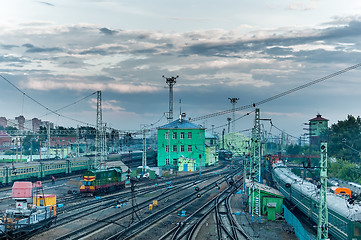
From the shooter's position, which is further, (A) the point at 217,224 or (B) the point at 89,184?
(B) the point at 89,184

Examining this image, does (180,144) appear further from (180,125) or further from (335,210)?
(335,210)

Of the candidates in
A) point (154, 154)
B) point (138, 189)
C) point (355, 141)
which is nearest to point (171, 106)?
point (154, 154)

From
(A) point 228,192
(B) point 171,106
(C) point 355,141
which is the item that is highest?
(B) point 171,106

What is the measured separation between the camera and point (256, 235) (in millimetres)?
26078

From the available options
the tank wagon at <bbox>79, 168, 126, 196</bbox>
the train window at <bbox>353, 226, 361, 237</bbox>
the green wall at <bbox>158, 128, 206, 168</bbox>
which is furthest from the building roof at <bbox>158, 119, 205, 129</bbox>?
the train window at <bbox>353, 226, 361, 237</bbox>

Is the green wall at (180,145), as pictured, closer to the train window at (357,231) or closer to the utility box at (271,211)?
the utility box at (271,211)

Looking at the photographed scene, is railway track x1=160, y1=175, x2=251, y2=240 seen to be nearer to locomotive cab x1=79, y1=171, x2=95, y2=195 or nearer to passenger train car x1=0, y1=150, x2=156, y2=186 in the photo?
locomotive cab x1=79, y1=171, x2=95, y2=195

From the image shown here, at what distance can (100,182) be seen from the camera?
41938 mm

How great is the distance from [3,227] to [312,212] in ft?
81.8

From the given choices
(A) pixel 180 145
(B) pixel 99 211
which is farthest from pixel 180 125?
(B) pixel 99 211

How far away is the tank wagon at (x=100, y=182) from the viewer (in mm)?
40594

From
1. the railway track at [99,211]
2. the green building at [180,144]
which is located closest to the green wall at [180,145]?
the green building at [180,144]

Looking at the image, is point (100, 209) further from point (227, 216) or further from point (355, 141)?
point (355, 141)

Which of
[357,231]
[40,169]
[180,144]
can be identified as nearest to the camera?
[357,231]
